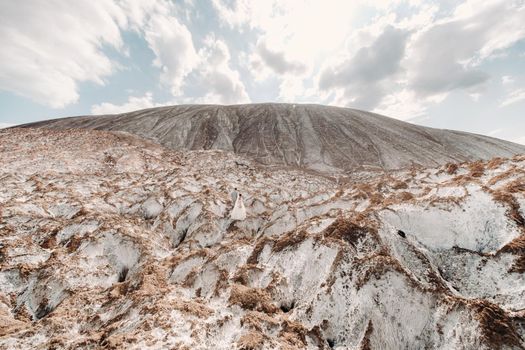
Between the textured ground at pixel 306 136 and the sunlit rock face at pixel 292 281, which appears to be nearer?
the sunlit rock face at pixel 292 281

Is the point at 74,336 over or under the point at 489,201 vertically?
Answer: under

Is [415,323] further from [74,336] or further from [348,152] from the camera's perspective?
[348,152]

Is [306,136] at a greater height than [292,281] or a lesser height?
greater

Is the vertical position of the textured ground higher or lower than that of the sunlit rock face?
higher

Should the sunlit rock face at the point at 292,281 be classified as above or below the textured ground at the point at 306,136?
below

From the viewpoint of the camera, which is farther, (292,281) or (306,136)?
(306,136)

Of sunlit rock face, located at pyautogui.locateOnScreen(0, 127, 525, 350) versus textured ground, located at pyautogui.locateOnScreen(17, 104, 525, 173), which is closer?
sunlit rock face, located at pyautogui.locateOnScreen(0, 127, 525, 350)

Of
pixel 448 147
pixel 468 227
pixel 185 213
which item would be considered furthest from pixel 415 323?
pixel 448 147

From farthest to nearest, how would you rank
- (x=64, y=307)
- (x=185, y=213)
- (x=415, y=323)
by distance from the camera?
(x=185, y=213)
(x=64, y=307)
(x=415, y=323)
